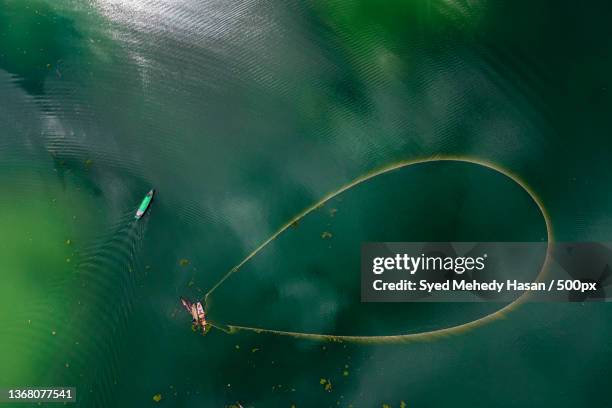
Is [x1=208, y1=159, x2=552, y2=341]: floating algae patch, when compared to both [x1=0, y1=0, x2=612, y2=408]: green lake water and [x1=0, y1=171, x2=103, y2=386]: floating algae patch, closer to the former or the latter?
[x1=0, y1=0, x2=612, y2=408]: green lake water

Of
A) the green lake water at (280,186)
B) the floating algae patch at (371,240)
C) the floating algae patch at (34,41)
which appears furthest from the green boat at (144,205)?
the floating algae patch at (34,41)

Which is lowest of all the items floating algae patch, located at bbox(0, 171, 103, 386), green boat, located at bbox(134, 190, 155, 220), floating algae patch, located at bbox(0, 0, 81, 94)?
floating algae patch, located at bbox(0, 171, 103, 386)

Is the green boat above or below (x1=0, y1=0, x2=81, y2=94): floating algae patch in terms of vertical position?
below

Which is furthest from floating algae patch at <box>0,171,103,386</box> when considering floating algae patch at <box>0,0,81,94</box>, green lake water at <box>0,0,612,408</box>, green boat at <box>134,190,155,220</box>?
floating algae patch at <box>0,0,81,94</box>

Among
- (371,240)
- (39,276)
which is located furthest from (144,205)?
(371,240)

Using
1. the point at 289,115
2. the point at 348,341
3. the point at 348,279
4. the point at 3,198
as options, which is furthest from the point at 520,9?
the point at 3,198

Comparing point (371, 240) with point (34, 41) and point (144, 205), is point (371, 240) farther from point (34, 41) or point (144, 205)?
point (34, 41)

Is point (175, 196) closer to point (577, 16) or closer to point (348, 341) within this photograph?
point (348, 341)
